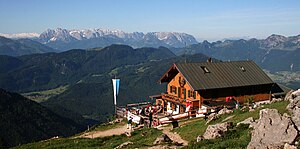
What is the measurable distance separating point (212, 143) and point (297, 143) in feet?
21.8

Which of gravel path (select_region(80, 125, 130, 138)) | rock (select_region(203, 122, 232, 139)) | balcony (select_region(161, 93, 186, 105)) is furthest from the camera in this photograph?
balcony (select_region(161, 93, 186, 105))

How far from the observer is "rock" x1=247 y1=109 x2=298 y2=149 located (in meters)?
19.9

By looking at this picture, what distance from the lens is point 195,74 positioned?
56.4 m

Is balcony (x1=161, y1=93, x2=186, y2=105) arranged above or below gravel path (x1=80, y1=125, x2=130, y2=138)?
above

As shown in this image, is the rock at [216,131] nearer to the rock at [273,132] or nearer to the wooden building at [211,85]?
the rock at [273,132]

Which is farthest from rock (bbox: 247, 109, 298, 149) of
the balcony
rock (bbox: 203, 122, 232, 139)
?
the balcony

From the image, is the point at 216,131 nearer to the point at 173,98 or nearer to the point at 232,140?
the point at 232,140

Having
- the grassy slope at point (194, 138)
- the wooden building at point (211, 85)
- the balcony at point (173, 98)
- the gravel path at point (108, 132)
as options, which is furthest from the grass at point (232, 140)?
the balcony at point (173, 98)

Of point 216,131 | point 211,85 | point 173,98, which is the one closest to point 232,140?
point 216,131

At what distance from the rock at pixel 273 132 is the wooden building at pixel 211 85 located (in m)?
29.0

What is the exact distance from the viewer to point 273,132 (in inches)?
819

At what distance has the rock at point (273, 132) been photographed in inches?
783

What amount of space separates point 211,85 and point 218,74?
3646 millimetres

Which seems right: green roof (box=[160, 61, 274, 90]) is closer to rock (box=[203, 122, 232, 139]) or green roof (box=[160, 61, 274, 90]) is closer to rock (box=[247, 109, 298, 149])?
rock (box=[203, 122, 232, 139])
